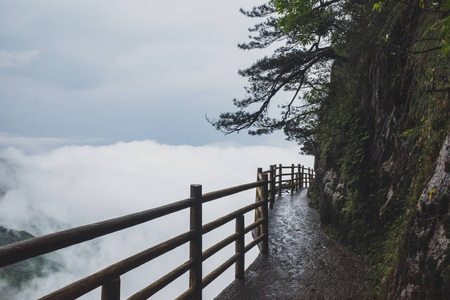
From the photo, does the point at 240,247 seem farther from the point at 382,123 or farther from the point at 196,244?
the point at 382,123

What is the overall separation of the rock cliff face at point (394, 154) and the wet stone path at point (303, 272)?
35 cm

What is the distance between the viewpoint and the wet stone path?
145 inches

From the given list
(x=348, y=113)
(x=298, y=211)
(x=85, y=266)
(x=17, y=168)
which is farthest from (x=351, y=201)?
(x=17, y=168)

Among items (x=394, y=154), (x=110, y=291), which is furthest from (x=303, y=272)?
(x=110, y=291)

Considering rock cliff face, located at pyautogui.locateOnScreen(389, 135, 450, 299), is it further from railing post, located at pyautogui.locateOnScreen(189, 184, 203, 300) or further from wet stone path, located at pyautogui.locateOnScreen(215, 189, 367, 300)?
railing post, located at pyautogui.locateOnScreen(189, 184, 203, 300)

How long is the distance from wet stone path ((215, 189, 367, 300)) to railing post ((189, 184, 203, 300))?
710 mm

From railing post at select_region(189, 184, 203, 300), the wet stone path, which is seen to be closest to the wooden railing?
railing post at select_region(189, 184, 203, 300)

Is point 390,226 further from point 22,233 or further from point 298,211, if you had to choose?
point 22,233

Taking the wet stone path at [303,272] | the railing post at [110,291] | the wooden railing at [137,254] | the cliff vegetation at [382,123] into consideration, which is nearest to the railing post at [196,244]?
the wooden railing at [137,254]

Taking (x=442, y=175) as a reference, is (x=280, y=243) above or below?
below

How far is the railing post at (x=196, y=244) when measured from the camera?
298 cm

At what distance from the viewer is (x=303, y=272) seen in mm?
4410

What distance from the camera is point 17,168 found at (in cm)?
14500

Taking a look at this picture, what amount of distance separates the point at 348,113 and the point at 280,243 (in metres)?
3.64
